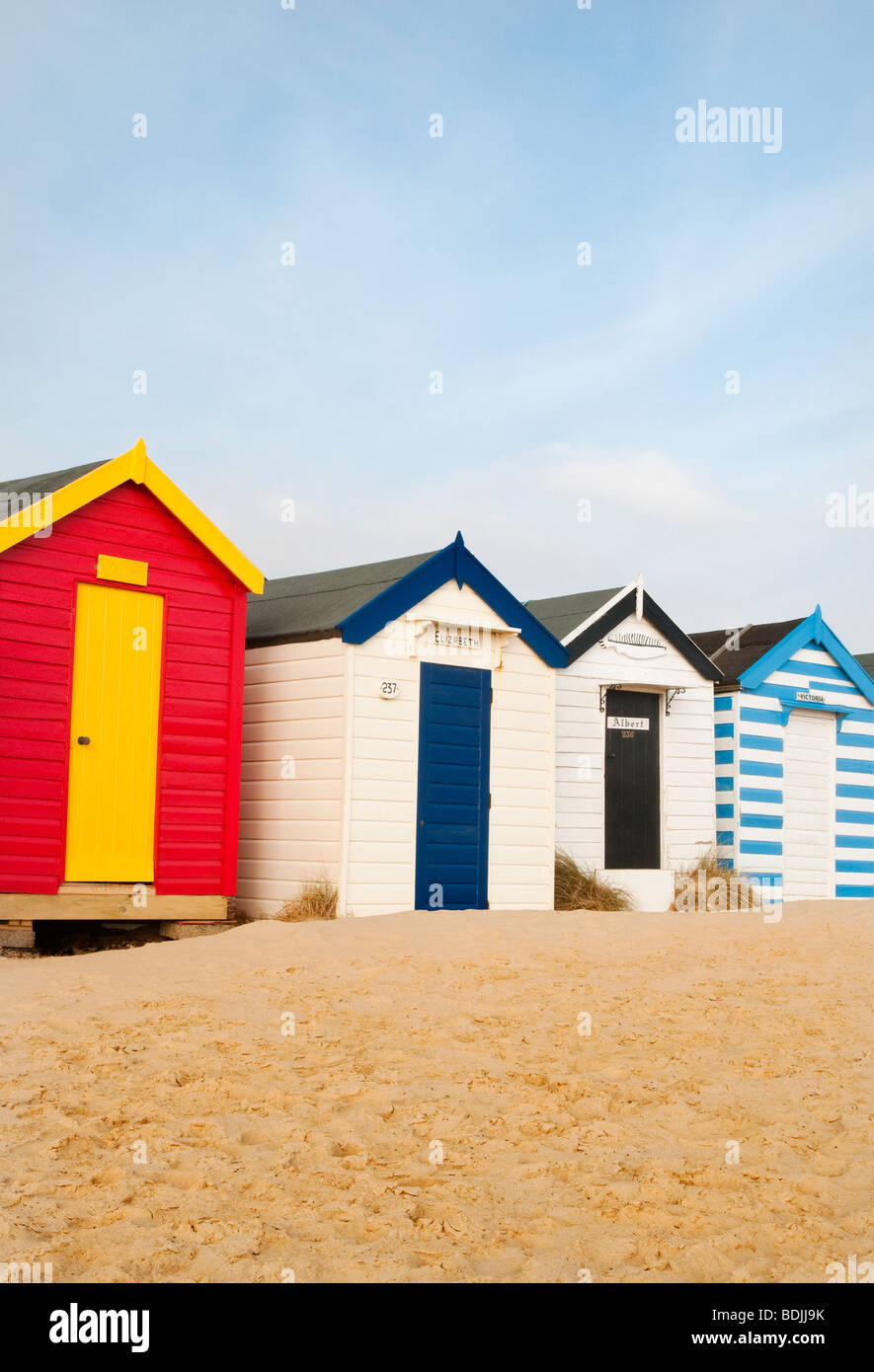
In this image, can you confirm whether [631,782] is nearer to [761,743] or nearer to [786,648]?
[761,743]

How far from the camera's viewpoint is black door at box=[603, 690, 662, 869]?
14891mm

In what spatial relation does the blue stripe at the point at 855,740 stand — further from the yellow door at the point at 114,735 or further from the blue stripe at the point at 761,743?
the yellow door at the point at 114,735

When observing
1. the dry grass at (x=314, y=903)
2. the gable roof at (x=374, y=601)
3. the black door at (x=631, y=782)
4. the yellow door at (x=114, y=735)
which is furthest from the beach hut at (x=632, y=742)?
the yellow door at (x=114, y=735)

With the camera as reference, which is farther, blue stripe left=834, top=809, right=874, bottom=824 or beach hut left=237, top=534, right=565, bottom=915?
blue stripe left=834, top=809, right=874, bottom=824

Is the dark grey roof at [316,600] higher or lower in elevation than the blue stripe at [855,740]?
higher

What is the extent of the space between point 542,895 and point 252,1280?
30.1 ft

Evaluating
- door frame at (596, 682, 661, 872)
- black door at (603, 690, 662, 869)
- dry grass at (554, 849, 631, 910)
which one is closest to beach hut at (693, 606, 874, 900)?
door frame at (596, 682, 661, 872)

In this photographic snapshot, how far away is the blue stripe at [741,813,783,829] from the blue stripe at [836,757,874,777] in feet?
5.46

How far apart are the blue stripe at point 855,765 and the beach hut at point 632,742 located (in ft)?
9.36

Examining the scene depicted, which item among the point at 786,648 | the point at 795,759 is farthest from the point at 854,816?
the point at 786,648

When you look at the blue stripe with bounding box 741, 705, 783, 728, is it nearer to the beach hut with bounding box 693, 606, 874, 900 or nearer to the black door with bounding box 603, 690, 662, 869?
the beach hut with bounding box 693, 606, 874, 900

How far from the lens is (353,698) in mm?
11305

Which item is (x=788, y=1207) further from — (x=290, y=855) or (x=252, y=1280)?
(x=290, y=855)

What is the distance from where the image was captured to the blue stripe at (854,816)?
17.5 m
